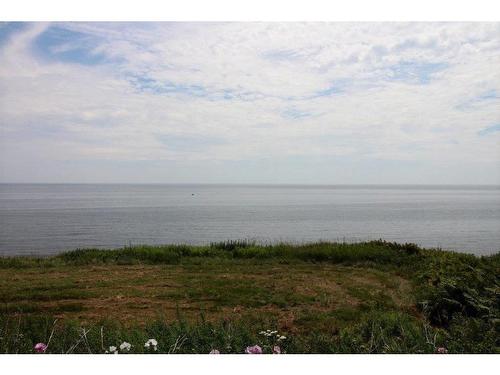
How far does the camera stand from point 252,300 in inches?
291

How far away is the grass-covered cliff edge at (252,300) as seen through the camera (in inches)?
166

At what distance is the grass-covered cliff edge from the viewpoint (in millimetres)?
4215

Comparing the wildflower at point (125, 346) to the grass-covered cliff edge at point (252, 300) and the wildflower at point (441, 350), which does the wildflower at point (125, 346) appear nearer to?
the grass-covered cliff edge at point (252, 300)

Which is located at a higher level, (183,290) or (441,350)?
(441,350)

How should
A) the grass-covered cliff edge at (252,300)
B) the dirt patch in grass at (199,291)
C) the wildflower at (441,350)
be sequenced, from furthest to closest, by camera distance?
the dirt patch in grass at (199,291) → the grass-covered cliff edge at (252,300) → the wildflower at (441,350)

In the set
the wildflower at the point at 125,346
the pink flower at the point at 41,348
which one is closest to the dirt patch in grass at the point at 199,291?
the wildflower at the point at 125,346

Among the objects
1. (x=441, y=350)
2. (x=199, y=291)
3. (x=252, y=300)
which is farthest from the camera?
(x=199, y=291)

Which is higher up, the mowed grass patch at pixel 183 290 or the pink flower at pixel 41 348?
the pink flower at pixel 41 348

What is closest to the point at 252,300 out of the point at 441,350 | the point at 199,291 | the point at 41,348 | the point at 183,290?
the point at 199,291

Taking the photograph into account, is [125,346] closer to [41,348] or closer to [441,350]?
[41,348]

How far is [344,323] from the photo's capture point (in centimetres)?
604

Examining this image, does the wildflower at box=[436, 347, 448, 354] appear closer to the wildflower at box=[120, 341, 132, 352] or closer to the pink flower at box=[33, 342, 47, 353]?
the wildflower at box=[120, 341, 132, 352]

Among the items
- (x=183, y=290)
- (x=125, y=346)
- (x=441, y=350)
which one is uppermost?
(x=125, y=346)

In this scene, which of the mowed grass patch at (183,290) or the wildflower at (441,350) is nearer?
the wildflower at (441,350)
